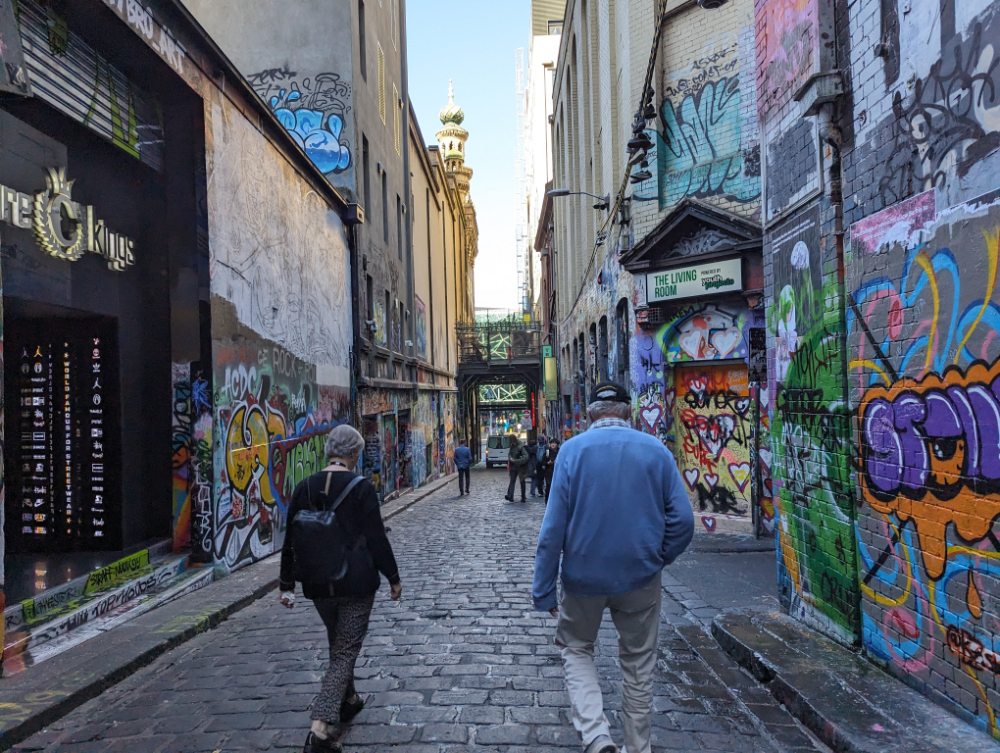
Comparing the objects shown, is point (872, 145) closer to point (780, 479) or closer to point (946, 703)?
point (780, 479)

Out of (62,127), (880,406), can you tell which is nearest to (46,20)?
(62,127)

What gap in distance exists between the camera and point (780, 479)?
604 centimetres

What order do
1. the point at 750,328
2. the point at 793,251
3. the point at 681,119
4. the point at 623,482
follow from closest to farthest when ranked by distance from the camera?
the point at 623,482 → the point at 793,251 → the point at 750,328 → the point at 681,119

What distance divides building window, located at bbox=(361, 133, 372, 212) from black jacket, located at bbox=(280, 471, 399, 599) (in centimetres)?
1475

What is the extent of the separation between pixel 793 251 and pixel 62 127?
6.71m

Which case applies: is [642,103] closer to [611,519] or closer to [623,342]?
[623,342]

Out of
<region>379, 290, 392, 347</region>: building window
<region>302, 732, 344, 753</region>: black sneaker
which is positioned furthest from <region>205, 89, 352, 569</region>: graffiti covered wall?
<region>379, 290, 392, 347</region>: building window

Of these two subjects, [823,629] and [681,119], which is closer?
[823,629]

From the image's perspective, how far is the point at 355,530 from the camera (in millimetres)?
3861

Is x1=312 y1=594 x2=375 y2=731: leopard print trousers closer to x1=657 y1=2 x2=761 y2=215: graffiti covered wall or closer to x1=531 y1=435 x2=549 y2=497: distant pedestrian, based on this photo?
x1=657 y1=2 x2=761 y2=215: graffiti covered wall

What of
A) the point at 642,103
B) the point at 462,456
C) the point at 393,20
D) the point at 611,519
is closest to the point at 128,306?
the point at 611,519

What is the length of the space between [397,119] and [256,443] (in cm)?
1675

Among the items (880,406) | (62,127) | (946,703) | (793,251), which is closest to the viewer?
(946,703)

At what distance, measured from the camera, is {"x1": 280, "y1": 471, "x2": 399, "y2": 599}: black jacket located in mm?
3793
